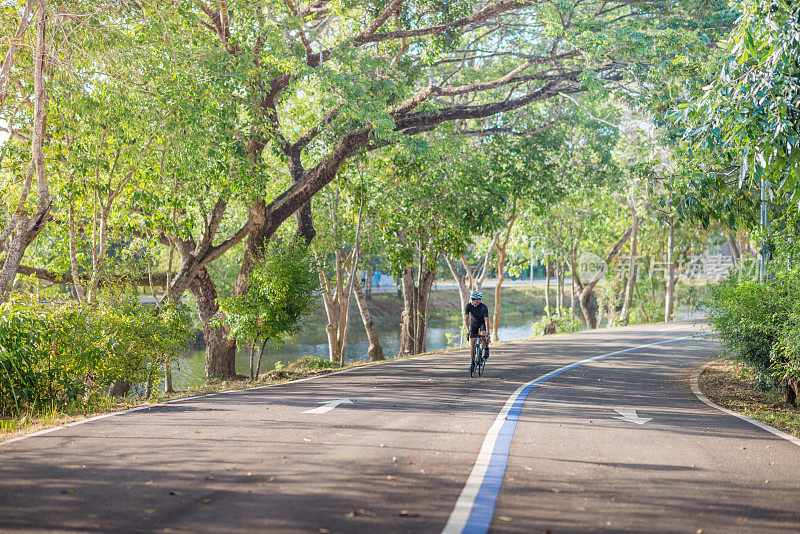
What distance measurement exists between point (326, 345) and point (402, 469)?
124 feet

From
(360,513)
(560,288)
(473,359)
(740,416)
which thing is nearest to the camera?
(360,513)

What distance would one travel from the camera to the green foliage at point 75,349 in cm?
917

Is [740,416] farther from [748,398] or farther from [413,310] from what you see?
[413,310]

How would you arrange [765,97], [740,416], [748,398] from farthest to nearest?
[748,398] < [740,416] < [765,97]

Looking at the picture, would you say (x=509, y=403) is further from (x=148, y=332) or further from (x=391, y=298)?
(x=391, y=298)

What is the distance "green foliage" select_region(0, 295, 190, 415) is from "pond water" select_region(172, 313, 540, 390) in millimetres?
13990

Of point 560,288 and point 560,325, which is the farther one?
point 560,288

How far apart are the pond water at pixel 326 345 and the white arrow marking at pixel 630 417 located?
57.6ft

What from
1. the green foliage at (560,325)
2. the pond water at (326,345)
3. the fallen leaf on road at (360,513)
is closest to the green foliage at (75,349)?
the fallen leaf on road at (360,513)

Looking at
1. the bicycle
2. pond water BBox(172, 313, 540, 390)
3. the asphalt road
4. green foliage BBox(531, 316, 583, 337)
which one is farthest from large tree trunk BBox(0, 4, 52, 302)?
green foliage BBox(531, 316, 583, 337)

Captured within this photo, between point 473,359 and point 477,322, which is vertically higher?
point 477,322

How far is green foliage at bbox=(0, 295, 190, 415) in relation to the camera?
917cm

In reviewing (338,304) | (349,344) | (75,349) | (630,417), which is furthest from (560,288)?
(75,349)

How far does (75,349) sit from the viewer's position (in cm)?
1011
